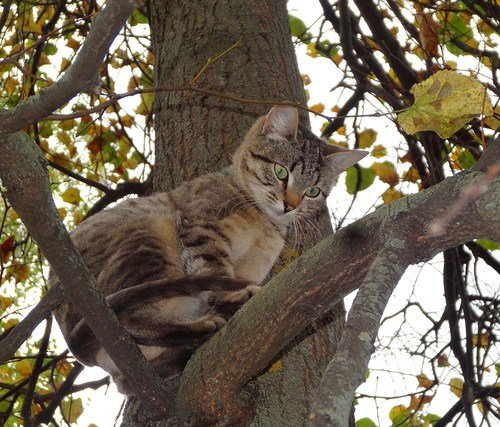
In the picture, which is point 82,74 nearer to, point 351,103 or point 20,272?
point 351,103

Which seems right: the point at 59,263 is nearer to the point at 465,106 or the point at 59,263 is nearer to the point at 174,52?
the point at 465,106

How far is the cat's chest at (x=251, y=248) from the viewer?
3652 mm

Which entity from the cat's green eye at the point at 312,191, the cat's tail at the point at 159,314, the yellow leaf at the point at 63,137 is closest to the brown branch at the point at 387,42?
the cat's green eye at the point at 312,191

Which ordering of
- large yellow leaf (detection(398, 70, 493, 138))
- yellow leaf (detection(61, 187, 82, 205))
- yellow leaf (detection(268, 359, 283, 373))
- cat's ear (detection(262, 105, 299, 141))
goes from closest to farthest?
large yellow leaf (detection(398, 70, 493, 138)) < yellow leaf (detection(268, 359, 283, 373)) < cat's ear (detection(262, 105, 299, 141)) < yellow leaf (detection(61, 187, 82, 205))

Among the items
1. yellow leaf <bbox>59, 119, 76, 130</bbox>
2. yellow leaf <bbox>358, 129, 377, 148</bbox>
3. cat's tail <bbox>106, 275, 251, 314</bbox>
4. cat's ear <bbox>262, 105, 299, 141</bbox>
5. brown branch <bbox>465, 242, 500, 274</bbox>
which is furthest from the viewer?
yellow leaf <bbox>59, 119, 76, 130</bbox>

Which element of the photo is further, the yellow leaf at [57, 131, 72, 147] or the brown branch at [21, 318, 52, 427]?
the yellow leaf at [57, 131, 72, 147]


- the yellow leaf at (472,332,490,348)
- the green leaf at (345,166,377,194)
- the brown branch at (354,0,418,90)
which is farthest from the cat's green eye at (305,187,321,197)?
the yellow leaf at (472,332,490,348)

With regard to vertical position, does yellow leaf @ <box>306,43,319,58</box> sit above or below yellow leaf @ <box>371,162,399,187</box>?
above

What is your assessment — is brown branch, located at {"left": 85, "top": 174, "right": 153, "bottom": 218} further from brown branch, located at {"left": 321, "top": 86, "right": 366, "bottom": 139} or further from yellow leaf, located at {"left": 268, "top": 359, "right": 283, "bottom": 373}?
yellow leaf, located at {"left": 268, "top": 359, "right": 283, "bottom": 373}

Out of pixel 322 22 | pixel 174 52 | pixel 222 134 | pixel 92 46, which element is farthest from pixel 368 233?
pixel 322 22

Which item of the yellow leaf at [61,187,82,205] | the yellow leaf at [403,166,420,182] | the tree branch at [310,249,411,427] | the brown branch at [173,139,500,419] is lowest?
the tree branch at [310,249,411,427]

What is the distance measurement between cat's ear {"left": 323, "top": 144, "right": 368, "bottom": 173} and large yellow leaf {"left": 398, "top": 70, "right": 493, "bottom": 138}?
2074 millimetres

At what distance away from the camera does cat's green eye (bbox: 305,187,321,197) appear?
422cm

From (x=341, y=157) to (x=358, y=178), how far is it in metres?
0.20
